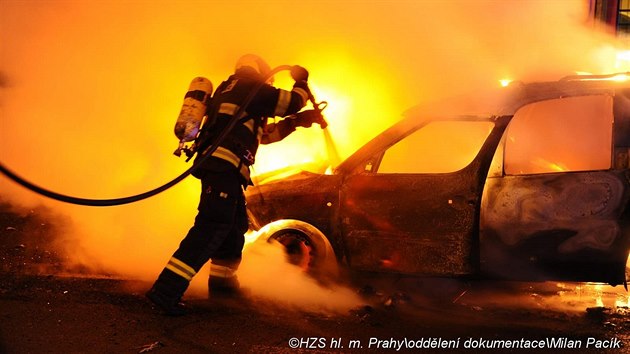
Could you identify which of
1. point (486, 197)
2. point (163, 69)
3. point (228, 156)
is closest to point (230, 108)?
point (228, 156)

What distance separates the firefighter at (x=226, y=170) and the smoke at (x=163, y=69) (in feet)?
7.34

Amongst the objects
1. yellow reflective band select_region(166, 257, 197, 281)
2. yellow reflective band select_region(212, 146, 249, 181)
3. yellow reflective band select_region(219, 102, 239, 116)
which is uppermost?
yellow reflective band select_region(219, 102, 239, 116)

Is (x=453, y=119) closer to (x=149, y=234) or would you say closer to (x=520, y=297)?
(x=520, y=297)

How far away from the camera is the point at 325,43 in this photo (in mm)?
7867

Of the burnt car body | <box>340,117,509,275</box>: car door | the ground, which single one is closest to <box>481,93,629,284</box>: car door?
the burnt car body

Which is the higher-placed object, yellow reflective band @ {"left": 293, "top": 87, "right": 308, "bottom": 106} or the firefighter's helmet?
the firefighter's helmet

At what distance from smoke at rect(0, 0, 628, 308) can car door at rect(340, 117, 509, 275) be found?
6.49 feet

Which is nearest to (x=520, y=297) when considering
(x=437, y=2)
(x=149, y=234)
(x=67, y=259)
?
(x=149, y=234)

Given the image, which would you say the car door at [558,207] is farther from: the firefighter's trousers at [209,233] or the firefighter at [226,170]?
the firefighter's trousers at [209,233]

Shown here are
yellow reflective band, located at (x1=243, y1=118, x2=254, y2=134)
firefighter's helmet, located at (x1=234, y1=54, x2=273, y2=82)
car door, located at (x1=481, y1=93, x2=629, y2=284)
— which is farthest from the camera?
firefighter's helmet, located at (x1=234, y1=54, x2=273, y2=82)

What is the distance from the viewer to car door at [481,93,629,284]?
442 centimetres

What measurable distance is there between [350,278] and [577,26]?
236 inches

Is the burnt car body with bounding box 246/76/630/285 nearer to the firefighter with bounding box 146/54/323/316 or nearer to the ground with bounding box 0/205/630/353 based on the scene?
the ground with bounding box 0/205/630/353

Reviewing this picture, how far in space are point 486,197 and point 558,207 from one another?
1.56 feet
